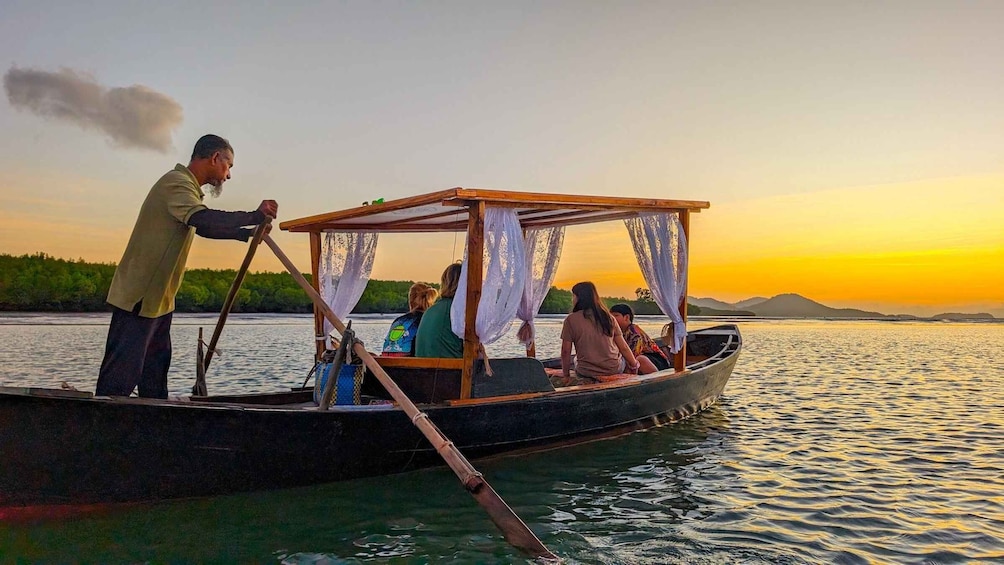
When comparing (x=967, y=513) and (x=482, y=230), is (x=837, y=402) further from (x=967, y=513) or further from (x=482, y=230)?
(x=482, y=230)

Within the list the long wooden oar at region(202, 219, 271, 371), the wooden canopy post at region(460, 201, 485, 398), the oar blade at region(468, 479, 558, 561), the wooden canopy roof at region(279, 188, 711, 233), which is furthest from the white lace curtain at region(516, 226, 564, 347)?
the oar blade at region(468, 479, 558, 561)

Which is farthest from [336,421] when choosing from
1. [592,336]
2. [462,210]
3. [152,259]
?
[592,336]

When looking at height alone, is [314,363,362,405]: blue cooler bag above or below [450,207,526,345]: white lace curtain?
below

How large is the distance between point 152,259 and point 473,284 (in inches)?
106

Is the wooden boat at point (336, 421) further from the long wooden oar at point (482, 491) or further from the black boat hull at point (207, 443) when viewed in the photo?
the long wooden oar at point (482, 491)

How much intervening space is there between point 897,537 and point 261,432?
16.1ft

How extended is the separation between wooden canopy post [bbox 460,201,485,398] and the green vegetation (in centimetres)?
2073

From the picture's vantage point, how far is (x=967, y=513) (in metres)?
5.39

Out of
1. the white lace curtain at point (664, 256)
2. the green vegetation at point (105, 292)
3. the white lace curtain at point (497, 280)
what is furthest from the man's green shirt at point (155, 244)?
the green vegetation at point (105, 292)

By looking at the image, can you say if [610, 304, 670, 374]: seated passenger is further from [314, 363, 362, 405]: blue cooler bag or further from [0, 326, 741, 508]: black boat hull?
[314, 363, 362, 405]: blue cooler bag

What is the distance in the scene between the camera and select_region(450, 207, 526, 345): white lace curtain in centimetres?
612

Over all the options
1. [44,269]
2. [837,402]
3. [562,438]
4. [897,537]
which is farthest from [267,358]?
[44,269]

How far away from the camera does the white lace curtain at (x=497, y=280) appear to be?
6117mm

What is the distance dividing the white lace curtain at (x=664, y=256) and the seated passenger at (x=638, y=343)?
79 centimetres
